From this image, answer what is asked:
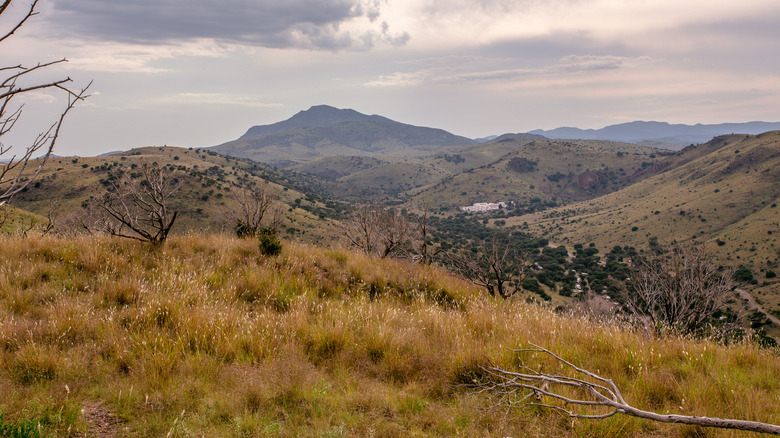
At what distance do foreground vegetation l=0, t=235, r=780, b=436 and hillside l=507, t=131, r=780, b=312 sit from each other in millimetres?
61414

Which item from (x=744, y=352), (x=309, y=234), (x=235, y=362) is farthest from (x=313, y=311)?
(x=309, y=234)

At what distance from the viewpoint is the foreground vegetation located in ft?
10.6

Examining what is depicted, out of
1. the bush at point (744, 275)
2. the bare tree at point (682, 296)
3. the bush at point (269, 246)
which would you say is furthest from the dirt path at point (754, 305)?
the bush at point (269, 246)

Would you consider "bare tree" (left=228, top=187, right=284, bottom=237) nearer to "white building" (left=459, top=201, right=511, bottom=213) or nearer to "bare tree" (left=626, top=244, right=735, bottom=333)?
"bare tree" (left=626, top=244, right=735, bottom=333)

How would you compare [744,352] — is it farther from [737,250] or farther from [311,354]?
[737,250]

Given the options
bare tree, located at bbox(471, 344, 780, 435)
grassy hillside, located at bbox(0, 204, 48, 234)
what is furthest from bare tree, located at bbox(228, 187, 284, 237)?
bare tree, located at bbox(471, 344, 780, 435)

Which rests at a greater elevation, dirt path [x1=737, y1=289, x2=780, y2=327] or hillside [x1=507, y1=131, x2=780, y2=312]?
hillside [x1=507, y1=131, x2=780, y2=312]

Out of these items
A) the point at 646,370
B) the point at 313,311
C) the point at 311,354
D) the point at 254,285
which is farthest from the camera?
the point at 254,285

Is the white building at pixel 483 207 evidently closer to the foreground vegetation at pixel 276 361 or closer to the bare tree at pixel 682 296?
the bare tree at pixel 682 296

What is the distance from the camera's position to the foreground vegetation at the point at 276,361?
10.6 ft

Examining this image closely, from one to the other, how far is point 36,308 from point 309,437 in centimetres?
461

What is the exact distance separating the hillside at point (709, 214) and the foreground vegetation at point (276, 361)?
61414 millimetres

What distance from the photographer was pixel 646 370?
4.04 meters

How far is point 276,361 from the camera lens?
4055 millimetres
